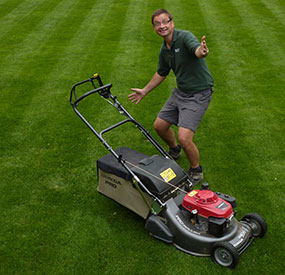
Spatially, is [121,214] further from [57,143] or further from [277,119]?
[277,119]

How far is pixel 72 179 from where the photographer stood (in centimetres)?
434

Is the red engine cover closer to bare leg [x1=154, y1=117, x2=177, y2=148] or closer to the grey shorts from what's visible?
the grey shorts

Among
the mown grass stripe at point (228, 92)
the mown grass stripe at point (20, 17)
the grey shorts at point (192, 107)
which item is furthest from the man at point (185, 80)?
the mown grass stripe at point (20, 17)

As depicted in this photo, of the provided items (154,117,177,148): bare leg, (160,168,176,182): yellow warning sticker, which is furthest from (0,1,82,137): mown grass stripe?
(160,168,176,182): yellow warning sticker

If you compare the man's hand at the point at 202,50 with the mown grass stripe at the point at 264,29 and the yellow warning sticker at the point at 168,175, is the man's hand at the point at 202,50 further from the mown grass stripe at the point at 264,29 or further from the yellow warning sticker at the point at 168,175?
the mown grass stripe at the point at 264,29

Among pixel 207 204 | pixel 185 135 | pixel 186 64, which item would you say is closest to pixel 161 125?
pixel 185 135

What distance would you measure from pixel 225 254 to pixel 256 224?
47cm

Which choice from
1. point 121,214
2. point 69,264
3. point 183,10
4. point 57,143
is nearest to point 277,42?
point 183,10

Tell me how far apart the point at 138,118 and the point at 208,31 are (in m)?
4.59

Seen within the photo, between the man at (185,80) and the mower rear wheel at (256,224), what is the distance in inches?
36.8

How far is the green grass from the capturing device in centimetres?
329

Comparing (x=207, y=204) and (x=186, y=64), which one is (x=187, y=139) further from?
(x=207, y=204)

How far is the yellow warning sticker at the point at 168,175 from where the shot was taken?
131 inches

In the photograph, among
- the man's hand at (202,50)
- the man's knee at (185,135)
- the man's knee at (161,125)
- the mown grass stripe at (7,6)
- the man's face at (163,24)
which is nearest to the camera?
the man's hand at (202,50)
